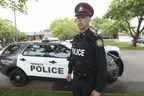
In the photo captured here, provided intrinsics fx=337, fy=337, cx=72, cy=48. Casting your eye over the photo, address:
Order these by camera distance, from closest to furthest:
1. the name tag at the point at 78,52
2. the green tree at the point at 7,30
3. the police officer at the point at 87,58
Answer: the police officer at the point at 87,58 → the name tag at the point at 78,52 → the green tree at the point at 7,30

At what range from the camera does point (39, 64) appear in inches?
410

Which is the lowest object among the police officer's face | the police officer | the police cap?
the police officer

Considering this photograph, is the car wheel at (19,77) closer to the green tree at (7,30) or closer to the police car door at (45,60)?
the police car door at (45,60)

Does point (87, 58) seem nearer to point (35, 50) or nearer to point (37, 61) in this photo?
point (37, 61)

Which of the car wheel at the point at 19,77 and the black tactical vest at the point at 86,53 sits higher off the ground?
the black tactical vest at the point at 86,53

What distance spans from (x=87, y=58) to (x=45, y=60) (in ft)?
21.0

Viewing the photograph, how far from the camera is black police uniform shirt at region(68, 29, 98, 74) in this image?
3961 millimetres

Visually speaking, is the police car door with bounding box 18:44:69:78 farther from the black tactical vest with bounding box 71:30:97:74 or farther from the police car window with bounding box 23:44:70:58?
the black tactical vest with bounding box 71:30:97:74

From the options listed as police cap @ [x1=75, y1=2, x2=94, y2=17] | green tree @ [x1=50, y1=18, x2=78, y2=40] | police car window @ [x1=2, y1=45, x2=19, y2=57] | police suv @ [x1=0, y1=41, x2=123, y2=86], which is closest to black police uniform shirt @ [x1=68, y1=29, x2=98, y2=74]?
police cap @ [x1=75, y1=2, x2=94, y2=17]

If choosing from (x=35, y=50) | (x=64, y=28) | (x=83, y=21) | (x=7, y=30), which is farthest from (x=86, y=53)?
(x=64, y=28)

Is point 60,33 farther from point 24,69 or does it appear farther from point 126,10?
point 24,69

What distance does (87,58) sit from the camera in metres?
3.99

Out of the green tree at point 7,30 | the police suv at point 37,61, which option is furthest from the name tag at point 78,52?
the green tree at point 7,30

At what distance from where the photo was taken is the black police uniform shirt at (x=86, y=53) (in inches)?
156
